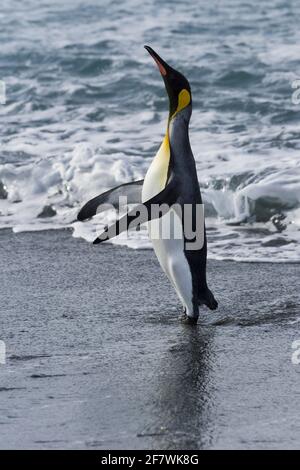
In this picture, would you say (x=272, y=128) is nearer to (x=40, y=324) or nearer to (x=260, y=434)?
(x=40, y=324)

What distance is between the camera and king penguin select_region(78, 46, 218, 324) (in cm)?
503

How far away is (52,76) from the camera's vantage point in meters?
12.5

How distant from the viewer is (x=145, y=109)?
35.6 ft

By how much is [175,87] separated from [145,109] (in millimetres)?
5726

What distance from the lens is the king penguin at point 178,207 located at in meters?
5.03

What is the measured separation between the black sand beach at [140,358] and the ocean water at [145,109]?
2.27 ft

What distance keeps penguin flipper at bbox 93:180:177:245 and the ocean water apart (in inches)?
53.8

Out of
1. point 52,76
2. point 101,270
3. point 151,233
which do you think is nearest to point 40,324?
point 151,233
